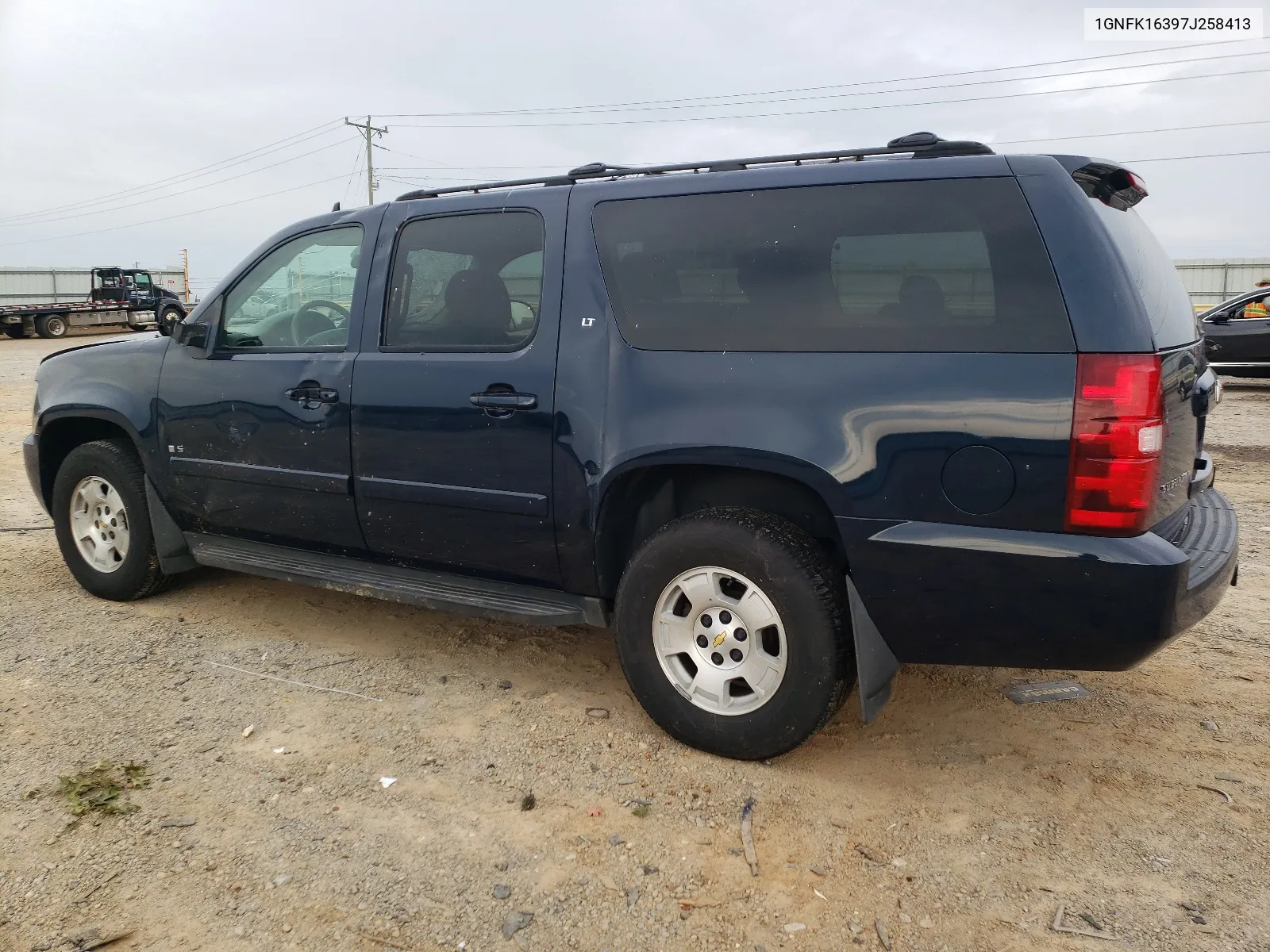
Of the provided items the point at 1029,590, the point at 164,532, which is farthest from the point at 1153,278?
the point at 164,532

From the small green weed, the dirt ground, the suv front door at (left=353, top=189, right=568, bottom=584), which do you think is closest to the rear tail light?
the dirt ground

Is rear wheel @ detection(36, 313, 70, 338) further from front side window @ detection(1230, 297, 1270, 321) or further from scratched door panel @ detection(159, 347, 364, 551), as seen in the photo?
front side window @ detection(1230, 297, 1270, 321)

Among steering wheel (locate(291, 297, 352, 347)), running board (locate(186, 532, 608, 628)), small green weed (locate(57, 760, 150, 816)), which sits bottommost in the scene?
small green weed (locate(57, 760, 150, 816))

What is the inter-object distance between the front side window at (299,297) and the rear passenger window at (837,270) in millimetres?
1266

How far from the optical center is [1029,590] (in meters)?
2.64

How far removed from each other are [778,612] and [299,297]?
2.59 metres

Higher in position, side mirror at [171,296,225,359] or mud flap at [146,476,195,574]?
side mirror at [171,296,225,359]

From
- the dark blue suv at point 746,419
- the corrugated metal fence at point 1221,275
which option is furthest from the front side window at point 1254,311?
the corrugated metal fence at point 1221,275

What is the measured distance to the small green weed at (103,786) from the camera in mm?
2904

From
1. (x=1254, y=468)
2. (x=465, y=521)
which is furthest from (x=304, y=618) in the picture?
(x=1254, y=468)

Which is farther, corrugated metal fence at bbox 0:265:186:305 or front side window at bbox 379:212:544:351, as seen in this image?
corrugated metal fence at bbox 0:265:186:305

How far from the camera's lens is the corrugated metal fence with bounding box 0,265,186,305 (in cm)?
4072

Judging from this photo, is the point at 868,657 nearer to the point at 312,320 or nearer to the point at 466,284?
the point at 466,284

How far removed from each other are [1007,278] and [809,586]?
106cm
